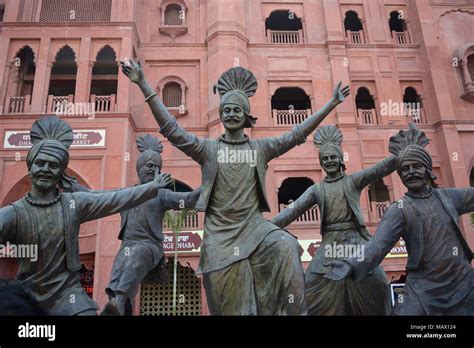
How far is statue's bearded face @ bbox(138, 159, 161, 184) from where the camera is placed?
473 cm

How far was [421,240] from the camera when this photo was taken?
3.55 meters

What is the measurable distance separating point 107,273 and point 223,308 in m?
12.6

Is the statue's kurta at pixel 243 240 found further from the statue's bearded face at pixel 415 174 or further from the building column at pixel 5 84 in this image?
the building column at pixel 5 84

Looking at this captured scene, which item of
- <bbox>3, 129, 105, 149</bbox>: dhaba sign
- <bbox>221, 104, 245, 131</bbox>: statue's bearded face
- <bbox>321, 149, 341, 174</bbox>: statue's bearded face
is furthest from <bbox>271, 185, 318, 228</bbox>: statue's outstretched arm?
<bbox>3, 129, 105, 149</bbox>: dhaba sign

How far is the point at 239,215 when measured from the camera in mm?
3594

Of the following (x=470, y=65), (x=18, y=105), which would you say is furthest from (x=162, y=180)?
(x=470, y=65)

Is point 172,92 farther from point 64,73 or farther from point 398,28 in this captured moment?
point 398,28

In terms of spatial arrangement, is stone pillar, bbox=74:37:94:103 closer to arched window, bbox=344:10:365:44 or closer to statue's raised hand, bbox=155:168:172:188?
arched window, bbox=344:10:365:44

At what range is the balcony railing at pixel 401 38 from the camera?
21078 mm

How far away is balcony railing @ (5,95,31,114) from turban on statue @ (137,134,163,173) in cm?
1379

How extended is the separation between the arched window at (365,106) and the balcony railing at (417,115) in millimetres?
1527
